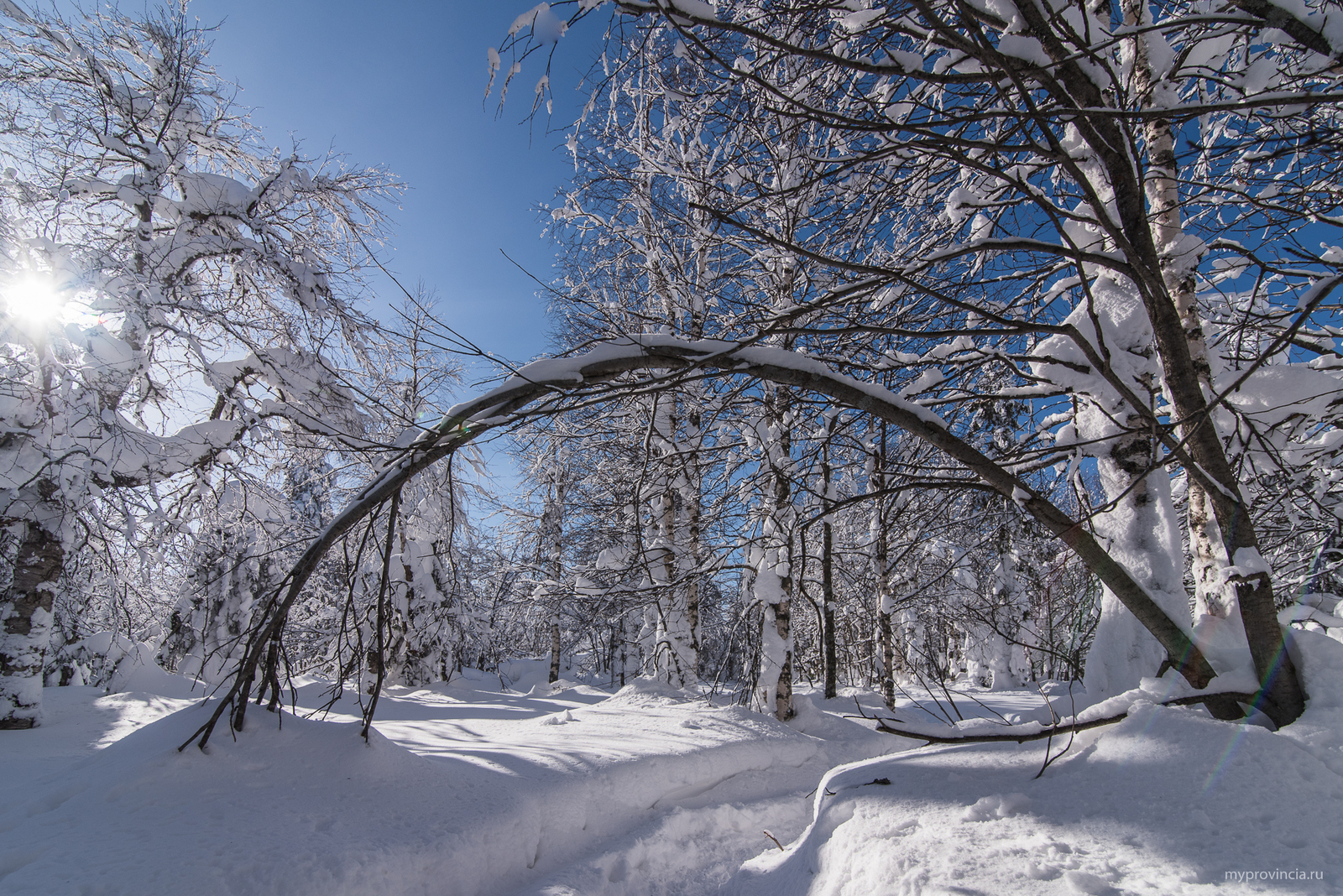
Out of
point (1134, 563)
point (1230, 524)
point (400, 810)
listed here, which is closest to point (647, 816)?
point (400, 810)

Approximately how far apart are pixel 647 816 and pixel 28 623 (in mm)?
6890

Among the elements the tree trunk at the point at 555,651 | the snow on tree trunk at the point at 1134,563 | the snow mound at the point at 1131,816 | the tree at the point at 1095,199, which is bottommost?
the tree trunk at the point at 555,651

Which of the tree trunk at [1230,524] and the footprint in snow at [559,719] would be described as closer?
the tree trunk at [1230,524]

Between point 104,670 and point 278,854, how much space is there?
1353cm

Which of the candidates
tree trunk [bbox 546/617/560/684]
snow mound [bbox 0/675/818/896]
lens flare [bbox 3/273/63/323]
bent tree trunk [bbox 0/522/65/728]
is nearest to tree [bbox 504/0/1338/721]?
snow mound [bbox 0/675/818/896]

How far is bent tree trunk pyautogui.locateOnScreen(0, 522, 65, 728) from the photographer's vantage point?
5.63 metres

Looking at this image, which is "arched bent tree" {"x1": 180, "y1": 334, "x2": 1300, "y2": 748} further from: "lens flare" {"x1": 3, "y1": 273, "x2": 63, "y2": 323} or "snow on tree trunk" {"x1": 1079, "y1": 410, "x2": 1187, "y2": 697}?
"lens flare" {"x1": 3, "y1": 273, "x2": 63, "y2": 323}

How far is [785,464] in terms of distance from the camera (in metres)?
4.37

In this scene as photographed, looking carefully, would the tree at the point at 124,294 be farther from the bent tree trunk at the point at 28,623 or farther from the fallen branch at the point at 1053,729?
the fallen branch at the point at 1053,729

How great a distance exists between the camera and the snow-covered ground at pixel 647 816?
4.64 feet

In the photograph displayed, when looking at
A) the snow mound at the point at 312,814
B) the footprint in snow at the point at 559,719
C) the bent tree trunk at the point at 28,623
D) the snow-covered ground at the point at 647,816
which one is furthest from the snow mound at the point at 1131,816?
the bent tree trunk at the point at 28,623

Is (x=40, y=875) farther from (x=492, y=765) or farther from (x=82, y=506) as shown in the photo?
(x=82, y=506)

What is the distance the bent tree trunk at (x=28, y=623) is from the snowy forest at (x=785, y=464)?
0.12 feet

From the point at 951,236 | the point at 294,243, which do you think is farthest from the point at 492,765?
the point at 294,243
